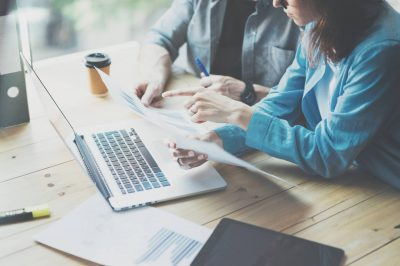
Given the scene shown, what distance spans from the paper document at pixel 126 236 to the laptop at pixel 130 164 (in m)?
0.04

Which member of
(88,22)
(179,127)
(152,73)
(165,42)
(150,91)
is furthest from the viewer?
(88,22)

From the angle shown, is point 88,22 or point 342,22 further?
point 88,22

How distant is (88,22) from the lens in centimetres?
272

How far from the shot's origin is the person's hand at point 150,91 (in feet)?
5.24

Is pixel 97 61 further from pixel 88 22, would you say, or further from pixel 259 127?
pixel 88 22

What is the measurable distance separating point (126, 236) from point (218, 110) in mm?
400

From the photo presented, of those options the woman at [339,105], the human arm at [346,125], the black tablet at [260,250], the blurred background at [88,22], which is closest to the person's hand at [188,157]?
the woman at [339,105]

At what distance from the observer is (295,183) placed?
1266 millimetres

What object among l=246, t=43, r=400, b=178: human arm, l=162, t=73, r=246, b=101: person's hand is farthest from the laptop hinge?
l=162, t=73, r=246, b=101: person's hand

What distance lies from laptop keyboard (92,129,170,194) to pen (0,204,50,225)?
0.55 ft

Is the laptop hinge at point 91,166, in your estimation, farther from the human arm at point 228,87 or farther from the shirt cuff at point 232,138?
the human arm at point 228,87

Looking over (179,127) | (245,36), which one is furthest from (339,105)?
(245,36)

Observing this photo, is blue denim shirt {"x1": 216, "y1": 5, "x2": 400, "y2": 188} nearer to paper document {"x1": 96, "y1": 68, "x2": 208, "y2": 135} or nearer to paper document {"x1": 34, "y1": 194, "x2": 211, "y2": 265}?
paper document {"x1": 96, "y1": 68, "x2": 208, "y2": 135}

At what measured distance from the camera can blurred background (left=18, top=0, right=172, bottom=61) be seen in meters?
2.67
